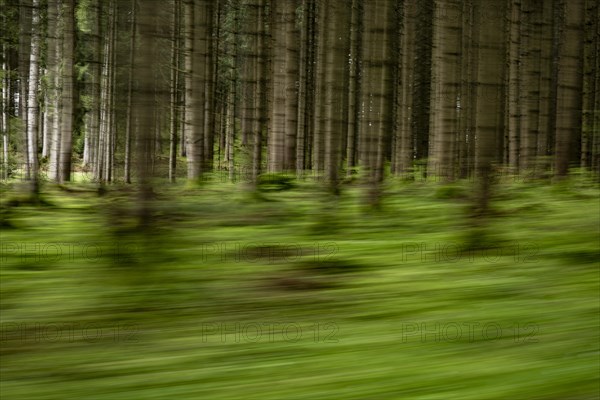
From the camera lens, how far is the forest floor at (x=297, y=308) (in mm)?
3295

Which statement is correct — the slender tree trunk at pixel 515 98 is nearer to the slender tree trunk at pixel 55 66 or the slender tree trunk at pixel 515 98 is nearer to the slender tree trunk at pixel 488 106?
the slender tree trunk at pixel 488 106

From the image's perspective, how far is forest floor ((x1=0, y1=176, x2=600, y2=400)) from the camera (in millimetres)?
3295

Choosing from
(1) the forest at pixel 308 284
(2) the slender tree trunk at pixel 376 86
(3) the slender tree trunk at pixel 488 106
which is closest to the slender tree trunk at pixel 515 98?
(1) the forest at pixel 308 284

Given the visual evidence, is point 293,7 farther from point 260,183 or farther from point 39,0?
point 39,0

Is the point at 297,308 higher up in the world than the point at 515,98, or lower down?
lower down

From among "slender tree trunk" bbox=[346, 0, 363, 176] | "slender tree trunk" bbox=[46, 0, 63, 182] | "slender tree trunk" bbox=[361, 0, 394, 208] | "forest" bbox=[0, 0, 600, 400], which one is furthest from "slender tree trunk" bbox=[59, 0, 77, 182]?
"slender tree trunk" bbox=[346, 0, 363, 176]

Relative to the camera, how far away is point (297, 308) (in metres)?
4.46

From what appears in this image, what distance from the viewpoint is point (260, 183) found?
36.4 feet

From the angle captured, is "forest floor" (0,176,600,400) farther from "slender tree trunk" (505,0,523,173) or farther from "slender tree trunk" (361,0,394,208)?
"slender tree trunk" (505,0,523,173)

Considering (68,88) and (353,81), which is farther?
(353,81)

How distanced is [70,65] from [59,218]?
21.4 ft

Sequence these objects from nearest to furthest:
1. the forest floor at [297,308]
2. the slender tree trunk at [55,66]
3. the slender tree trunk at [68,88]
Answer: the forest floor at [297,308] → the slender tree trunk at [68,88] → the slender tree trunk at [55,66]

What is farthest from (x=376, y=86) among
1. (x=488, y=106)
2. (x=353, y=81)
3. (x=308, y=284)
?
(x=353, y=81)

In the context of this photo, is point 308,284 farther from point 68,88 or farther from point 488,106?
point 68,88
